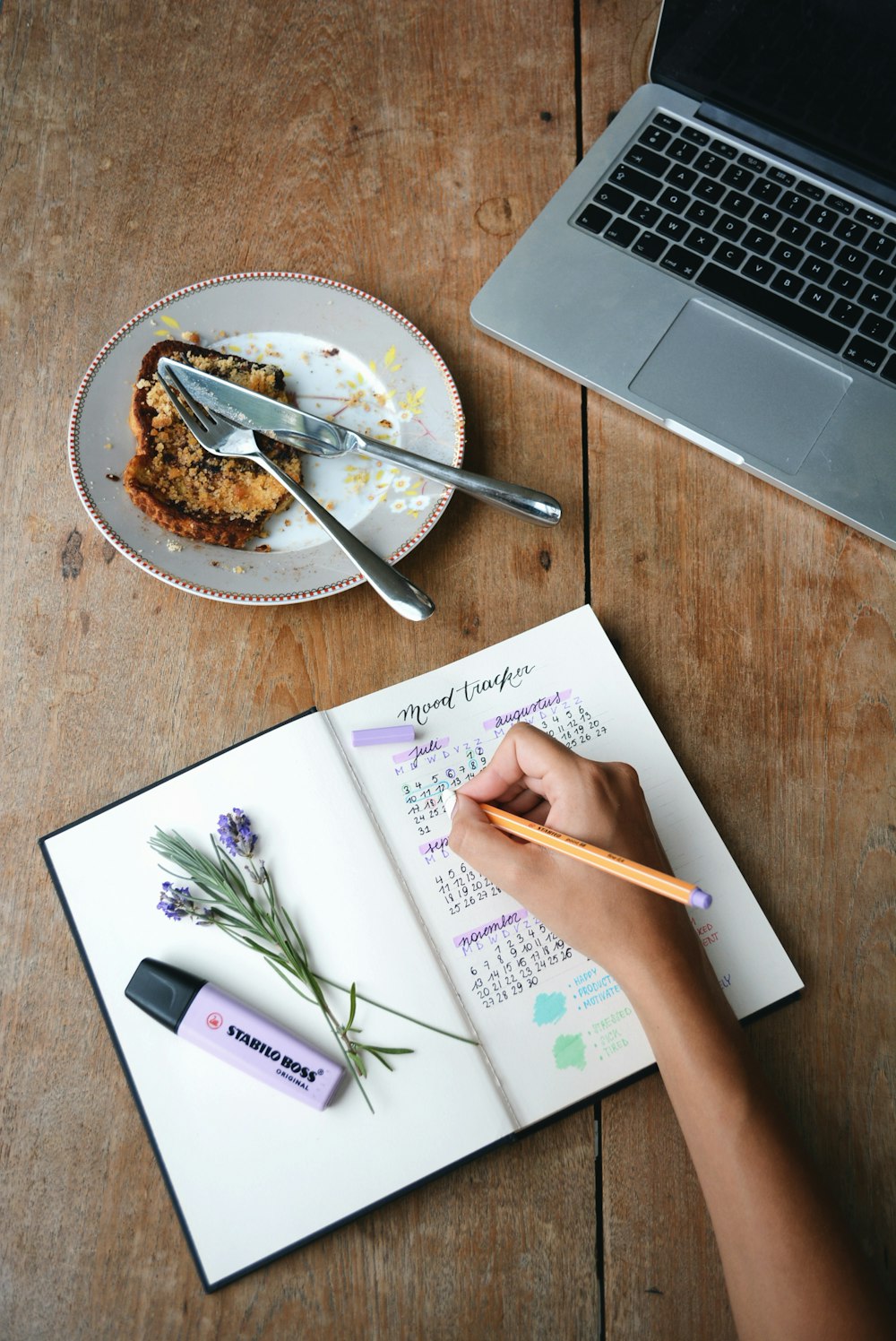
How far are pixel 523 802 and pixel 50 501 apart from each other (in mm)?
507

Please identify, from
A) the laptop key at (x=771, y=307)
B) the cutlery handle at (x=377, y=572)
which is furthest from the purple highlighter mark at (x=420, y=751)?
the laptop key at (x=771, y=307)

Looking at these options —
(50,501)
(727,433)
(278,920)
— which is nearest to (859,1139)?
(278,920)

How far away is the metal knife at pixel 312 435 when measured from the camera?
79 cm

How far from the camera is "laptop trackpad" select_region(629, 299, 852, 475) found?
2.72 ft

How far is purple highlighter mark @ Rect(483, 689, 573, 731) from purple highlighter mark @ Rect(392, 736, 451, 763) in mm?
38

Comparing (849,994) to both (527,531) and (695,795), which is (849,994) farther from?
(527,531)

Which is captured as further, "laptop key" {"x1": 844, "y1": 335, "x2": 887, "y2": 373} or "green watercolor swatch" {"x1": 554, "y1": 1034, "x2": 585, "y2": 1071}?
"laptop key" {"x1": 844, "y1": 335, "x2": 887, "y2": 373}

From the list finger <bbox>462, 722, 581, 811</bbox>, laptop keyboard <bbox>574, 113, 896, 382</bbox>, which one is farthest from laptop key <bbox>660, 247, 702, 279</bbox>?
finger <bbox>462, 722, 581, 811</bbox>

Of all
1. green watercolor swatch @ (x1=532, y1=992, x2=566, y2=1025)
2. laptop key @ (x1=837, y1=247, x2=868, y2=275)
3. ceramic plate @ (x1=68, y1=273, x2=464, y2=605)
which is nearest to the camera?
green watercolor swatch @ (x1=532, y1=992, x2=566, y2=1025)

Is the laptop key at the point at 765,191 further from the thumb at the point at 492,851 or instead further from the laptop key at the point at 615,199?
the thumb at the point at 492,851

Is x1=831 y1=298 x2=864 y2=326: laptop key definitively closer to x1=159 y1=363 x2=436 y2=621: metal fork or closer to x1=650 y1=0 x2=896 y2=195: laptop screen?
x1=650 y1=0 x2=896 y2=195: laptop screen

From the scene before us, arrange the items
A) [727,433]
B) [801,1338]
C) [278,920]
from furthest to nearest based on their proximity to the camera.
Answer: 1. [727,433]
2. [278,920]
3. [801,1338]

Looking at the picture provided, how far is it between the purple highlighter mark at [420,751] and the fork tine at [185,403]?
33 centimetres

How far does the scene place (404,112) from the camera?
1.00 m
